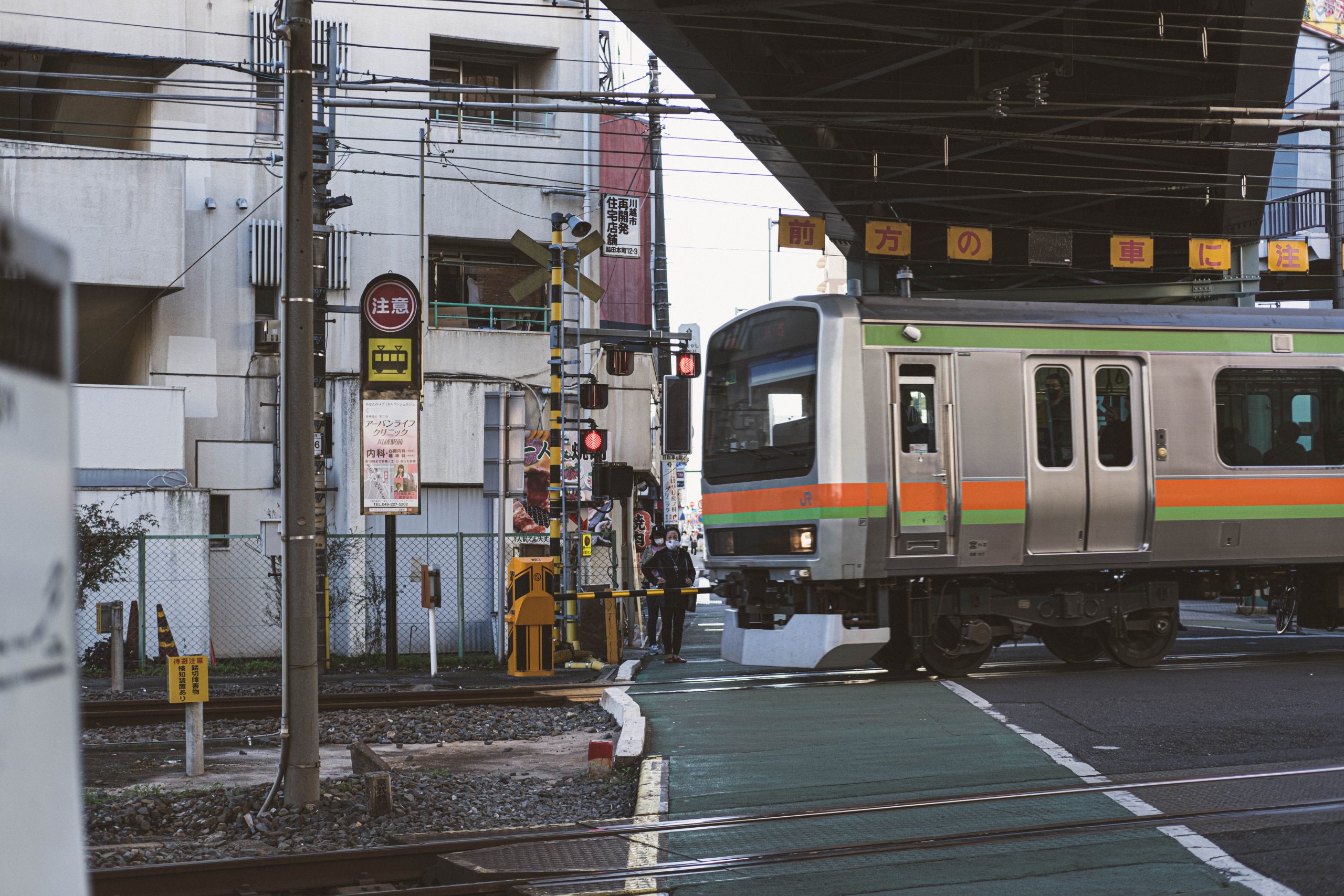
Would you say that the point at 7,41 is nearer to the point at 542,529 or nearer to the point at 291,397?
the point at 542,529

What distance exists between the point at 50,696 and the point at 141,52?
21.6 metres

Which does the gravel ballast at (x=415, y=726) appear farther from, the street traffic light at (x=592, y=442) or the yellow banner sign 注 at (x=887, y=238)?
the yellow banner sign 注 at (x=887, y=238)

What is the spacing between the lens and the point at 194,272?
21250mm

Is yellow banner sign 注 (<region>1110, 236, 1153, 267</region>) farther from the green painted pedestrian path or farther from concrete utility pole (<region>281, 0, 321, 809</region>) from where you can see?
concrete utility pole (<region>281, 0, 321, 809</region>)

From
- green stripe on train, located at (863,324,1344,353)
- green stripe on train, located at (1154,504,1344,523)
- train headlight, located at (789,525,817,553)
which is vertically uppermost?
green stripe on train, located at (863,324,1344,353)

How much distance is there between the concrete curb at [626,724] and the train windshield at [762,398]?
8.33 ft

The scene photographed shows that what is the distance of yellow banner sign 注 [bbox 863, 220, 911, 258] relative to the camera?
20812mm

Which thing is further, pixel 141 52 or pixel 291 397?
pixel 141 52

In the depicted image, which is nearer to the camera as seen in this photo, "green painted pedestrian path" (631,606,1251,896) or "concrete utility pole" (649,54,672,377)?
"green painted pedestrian path" (631,606,1251,896)

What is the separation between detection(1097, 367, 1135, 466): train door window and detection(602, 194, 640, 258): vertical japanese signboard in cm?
1185

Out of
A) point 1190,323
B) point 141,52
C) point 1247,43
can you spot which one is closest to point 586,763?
point 1190,323

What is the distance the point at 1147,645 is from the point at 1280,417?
269 cm

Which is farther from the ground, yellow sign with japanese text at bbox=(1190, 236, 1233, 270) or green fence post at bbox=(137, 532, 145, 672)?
yellow sign with japanese text at bbox=(1190, 236, 1233, 270)

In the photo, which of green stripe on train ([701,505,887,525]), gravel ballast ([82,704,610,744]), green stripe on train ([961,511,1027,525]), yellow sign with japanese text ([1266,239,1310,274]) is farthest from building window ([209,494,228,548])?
yellow sign with japanese text ([1266,239,1310,274])
